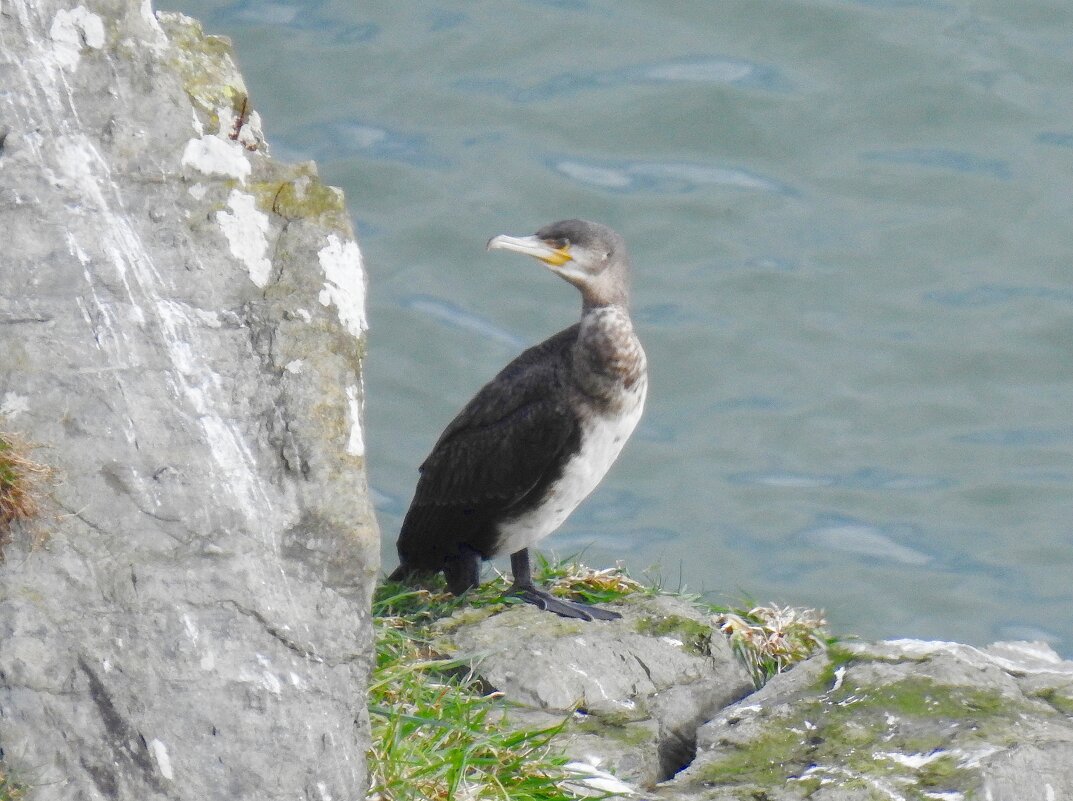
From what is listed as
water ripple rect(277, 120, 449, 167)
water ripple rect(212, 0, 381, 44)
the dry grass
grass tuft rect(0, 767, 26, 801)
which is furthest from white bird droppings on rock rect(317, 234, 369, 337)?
water ripple rect(212, 0, 381, 44)

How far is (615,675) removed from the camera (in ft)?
16.3

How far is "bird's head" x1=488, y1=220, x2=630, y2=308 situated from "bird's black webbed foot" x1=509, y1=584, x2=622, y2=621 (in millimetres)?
1018

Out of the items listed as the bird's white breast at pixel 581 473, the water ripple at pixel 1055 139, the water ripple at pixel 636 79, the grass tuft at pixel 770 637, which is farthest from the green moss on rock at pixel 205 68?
the water ripple at pixel 1055 139

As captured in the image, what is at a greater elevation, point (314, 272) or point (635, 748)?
point (314, 272)

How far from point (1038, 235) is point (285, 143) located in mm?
6466

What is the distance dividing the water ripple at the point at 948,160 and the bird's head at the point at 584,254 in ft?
29.1

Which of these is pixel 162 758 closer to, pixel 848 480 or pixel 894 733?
pixel 894 733

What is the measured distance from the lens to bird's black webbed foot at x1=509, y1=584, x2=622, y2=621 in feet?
17.8

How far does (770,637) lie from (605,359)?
1074 millimetres

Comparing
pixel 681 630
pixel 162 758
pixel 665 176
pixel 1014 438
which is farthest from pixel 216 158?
pixel 665 176

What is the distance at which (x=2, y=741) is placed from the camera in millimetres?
3465

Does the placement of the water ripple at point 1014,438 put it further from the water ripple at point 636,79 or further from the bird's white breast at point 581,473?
the bird's white breast at point 581,473

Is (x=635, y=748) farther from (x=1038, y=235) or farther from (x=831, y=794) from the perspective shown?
(x=1038, y=235)

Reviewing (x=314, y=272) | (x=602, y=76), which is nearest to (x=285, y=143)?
(x=602, y=76)
